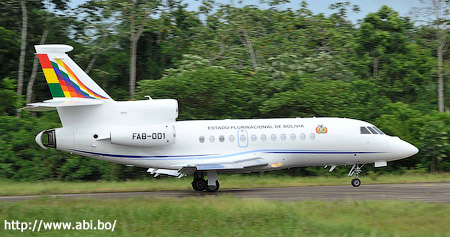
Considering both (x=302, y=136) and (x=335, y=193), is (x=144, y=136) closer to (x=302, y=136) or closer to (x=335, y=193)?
(x=302, y=136)

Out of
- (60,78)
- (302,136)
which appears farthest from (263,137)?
(60,78)

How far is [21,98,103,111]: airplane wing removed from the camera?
19234 millimetres

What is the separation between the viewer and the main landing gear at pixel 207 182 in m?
20.9

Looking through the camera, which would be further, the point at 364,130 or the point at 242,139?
the point at 364,130

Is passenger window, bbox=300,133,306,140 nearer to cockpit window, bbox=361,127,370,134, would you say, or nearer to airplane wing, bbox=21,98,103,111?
cockpit window, bbox=361,127,370,134

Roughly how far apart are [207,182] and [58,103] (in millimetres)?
6085

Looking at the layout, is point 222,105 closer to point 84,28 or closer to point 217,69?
point 217,69

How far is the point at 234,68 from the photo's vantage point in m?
34.8

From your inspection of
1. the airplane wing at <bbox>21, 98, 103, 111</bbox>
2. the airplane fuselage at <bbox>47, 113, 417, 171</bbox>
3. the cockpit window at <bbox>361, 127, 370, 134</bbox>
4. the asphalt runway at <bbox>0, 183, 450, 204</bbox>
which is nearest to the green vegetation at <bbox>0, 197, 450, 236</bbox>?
the asphalt runway at <bbox>0, 183, 450, 204</bbox>

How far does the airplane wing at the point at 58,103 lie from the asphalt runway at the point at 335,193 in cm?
319

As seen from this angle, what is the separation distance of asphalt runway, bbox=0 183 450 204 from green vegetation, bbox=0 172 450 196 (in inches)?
47.5

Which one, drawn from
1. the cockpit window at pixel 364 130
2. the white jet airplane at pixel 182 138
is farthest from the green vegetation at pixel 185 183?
the cockpit window at pixel 364 130

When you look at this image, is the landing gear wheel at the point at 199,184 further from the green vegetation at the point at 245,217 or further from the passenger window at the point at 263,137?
the green vegetation at the point at 245,217

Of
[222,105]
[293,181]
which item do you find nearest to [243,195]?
[293,181]
